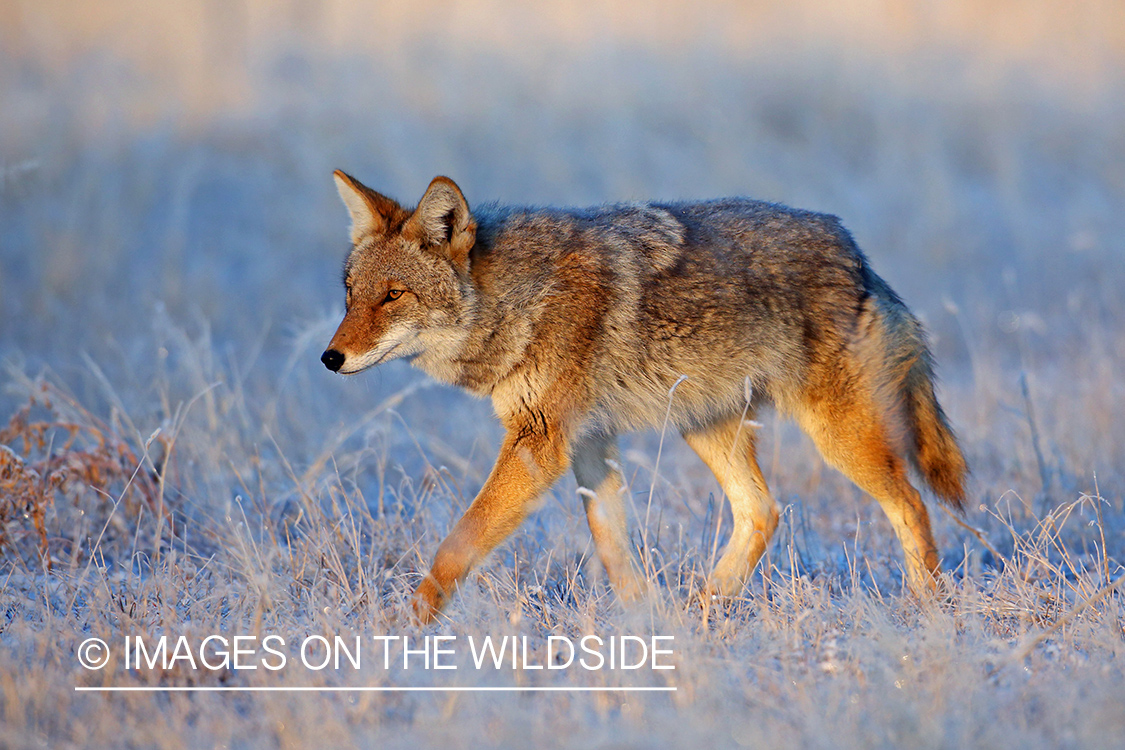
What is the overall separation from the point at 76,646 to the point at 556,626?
5.96ft

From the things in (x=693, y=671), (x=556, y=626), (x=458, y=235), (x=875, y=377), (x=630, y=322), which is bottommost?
(x=556, y=626)

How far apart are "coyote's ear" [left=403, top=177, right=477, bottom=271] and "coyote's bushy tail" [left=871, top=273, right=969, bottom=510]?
204 cm

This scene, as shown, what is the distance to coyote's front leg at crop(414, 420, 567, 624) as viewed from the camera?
3.89m

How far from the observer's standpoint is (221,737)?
2.87 meters

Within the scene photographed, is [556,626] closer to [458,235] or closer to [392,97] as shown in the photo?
[458,235]

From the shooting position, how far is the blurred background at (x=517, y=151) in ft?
30.9

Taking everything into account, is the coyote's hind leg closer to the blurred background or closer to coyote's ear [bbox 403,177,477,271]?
coyote's ear [bbox 403,177,477,271]

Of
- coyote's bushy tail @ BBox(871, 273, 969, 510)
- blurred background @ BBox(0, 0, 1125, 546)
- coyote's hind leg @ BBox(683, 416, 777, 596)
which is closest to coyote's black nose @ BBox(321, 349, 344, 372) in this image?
coyote's hind leg @ BBox(683, 416, 777, 596)

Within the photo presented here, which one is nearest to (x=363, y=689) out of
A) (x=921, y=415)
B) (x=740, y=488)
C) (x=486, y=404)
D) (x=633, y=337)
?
(x=633, y=337)

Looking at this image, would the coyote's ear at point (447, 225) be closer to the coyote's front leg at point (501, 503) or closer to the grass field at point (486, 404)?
the coyote's front leg at point (501, 503)

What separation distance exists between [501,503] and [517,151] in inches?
416

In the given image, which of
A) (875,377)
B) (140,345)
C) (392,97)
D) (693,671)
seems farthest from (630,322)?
(392,97)

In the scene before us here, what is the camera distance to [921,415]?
4.70 metres

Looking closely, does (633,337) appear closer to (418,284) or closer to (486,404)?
(418,284)
